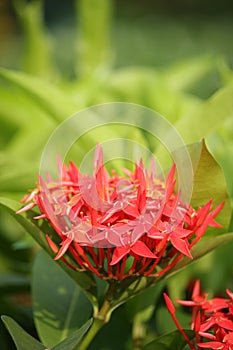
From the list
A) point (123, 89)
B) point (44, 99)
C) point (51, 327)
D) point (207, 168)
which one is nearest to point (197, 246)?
point (207, 168)

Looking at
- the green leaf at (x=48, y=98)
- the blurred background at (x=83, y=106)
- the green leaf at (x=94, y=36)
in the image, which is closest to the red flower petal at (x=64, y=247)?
the blurred background at (x=83, y=106)

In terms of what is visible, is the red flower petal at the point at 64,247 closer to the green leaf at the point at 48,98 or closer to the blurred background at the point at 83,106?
the blurred background at the point at 83,106

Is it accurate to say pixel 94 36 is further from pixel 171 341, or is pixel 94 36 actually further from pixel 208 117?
pixel 171 341

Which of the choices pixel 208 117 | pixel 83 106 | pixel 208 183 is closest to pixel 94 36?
pixel 83 106

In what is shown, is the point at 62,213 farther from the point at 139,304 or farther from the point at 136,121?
the point at 136,121

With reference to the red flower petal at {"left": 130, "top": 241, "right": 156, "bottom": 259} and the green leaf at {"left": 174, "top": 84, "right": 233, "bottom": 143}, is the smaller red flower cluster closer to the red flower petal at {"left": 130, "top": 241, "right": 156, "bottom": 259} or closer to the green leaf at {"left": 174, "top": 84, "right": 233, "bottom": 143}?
the red flower petal at {"left": 130, "top": 241, "right": 156, "bottom": 259}

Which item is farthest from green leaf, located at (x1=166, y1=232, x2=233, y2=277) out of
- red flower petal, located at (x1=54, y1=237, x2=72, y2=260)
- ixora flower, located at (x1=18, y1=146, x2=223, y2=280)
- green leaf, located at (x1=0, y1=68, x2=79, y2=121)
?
green leaf, located at (x1=0, y1=68, x2=79, y2=121)
